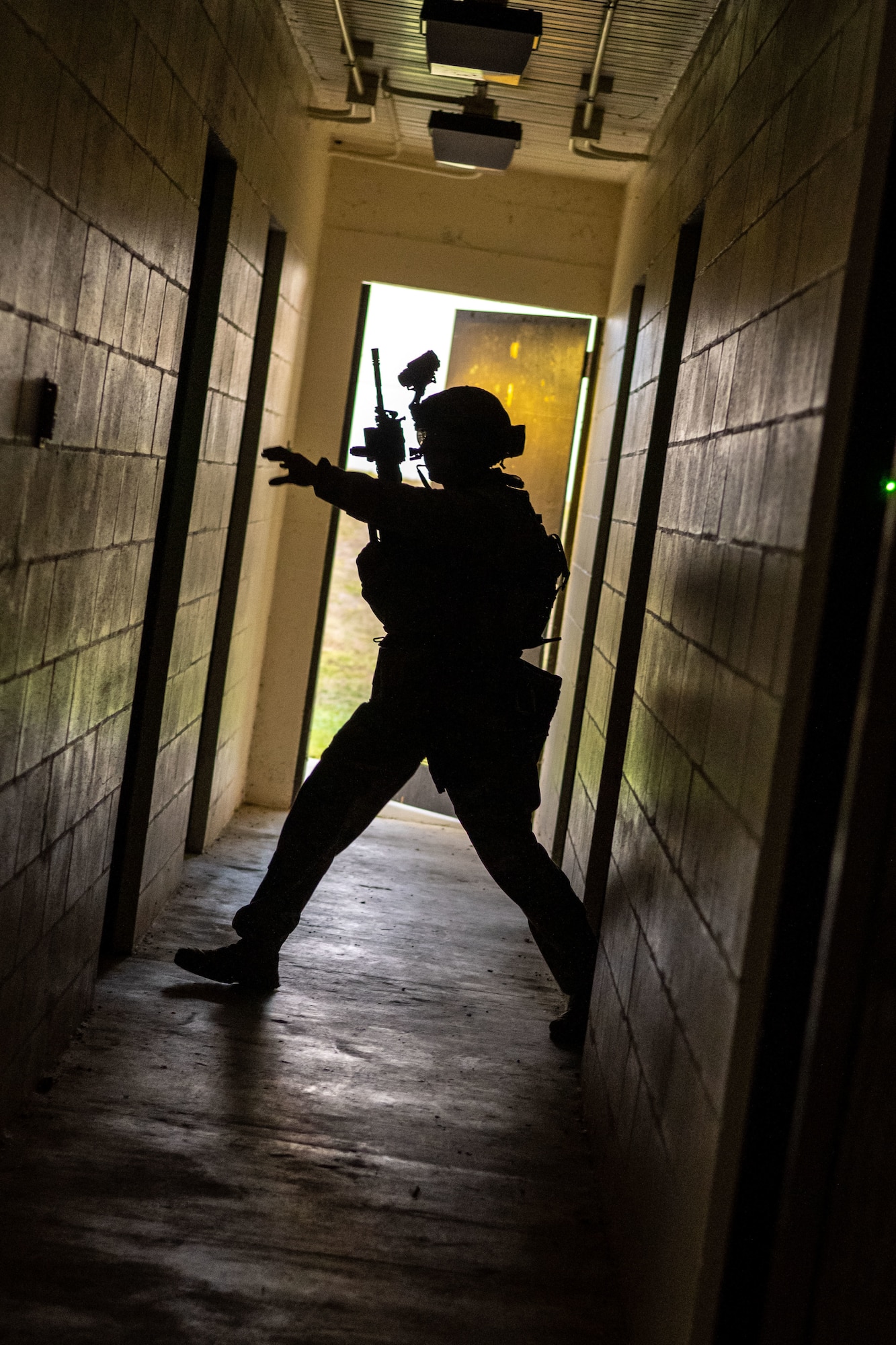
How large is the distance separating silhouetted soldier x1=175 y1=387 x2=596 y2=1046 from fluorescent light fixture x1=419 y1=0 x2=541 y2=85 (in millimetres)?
893

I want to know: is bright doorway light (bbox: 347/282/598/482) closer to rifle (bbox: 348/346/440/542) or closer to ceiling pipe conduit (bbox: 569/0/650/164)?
rifle (bbox: 348/346/440/542)

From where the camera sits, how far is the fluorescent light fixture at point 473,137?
3.89 m

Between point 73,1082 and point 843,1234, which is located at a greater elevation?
point 843,1234

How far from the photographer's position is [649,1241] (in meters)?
1.83

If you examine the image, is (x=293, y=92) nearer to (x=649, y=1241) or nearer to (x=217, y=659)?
(x=217, y=659)

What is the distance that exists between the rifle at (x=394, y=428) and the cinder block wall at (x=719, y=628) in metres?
0.76

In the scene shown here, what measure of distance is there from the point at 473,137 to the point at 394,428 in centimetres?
140

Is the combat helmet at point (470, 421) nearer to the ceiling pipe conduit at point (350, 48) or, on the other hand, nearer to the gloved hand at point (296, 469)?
the gloved hand at point (296, 469)

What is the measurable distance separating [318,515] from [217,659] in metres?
1.19

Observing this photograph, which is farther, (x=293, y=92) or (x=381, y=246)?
(x=381, y=246)

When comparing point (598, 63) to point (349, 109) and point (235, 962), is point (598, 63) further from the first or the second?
point (235, 962)

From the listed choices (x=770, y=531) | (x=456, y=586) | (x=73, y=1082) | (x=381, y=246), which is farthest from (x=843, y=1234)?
(x=381, y=246)

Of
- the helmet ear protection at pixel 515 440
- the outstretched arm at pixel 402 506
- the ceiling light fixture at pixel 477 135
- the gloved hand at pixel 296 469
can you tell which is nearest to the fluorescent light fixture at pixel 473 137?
the ceiling light fixture at pixel 477 135

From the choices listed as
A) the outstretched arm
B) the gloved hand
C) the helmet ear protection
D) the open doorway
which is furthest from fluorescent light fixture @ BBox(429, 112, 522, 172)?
the gloved hand
